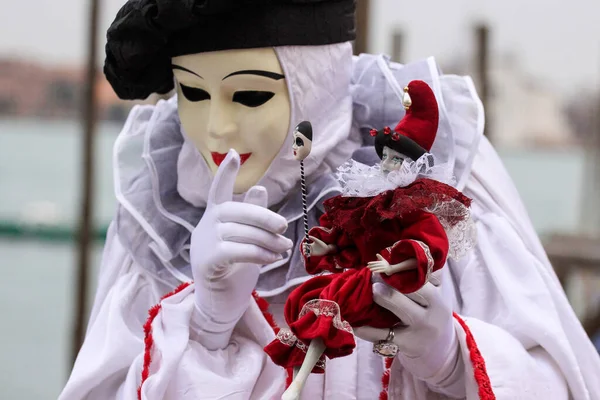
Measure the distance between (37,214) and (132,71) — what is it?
343 cm

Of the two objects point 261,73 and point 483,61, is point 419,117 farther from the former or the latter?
point 483,61

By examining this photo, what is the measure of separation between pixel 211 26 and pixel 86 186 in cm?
166

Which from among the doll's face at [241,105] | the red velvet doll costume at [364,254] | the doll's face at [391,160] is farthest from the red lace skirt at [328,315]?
the doll's face at [241,105]

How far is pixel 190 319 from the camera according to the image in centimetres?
114

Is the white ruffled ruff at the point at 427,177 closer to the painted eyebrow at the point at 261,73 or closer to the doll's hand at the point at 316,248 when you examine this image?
the doll's hand at the point at 316,248

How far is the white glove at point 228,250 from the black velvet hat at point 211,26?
0.21 metres

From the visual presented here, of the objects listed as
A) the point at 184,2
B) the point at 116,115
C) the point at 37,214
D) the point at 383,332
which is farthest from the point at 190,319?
the point at 37,214

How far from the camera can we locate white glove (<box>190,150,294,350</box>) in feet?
3.35

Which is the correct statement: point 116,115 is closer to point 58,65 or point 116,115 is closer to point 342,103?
point 58,65

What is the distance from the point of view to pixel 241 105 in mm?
1196

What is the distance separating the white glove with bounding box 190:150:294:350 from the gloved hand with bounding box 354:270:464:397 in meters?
0.16

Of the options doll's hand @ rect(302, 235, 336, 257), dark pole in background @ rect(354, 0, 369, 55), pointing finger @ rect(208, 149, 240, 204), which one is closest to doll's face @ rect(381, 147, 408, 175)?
doll's hand @ rect(302, 235, 336, 257)

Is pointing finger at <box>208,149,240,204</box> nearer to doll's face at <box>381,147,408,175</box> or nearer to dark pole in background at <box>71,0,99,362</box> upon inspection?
doll's face at <box>381,147,408,175</box>

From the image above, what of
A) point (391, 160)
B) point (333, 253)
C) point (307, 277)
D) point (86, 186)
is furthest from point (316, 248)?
point (86, 186)
